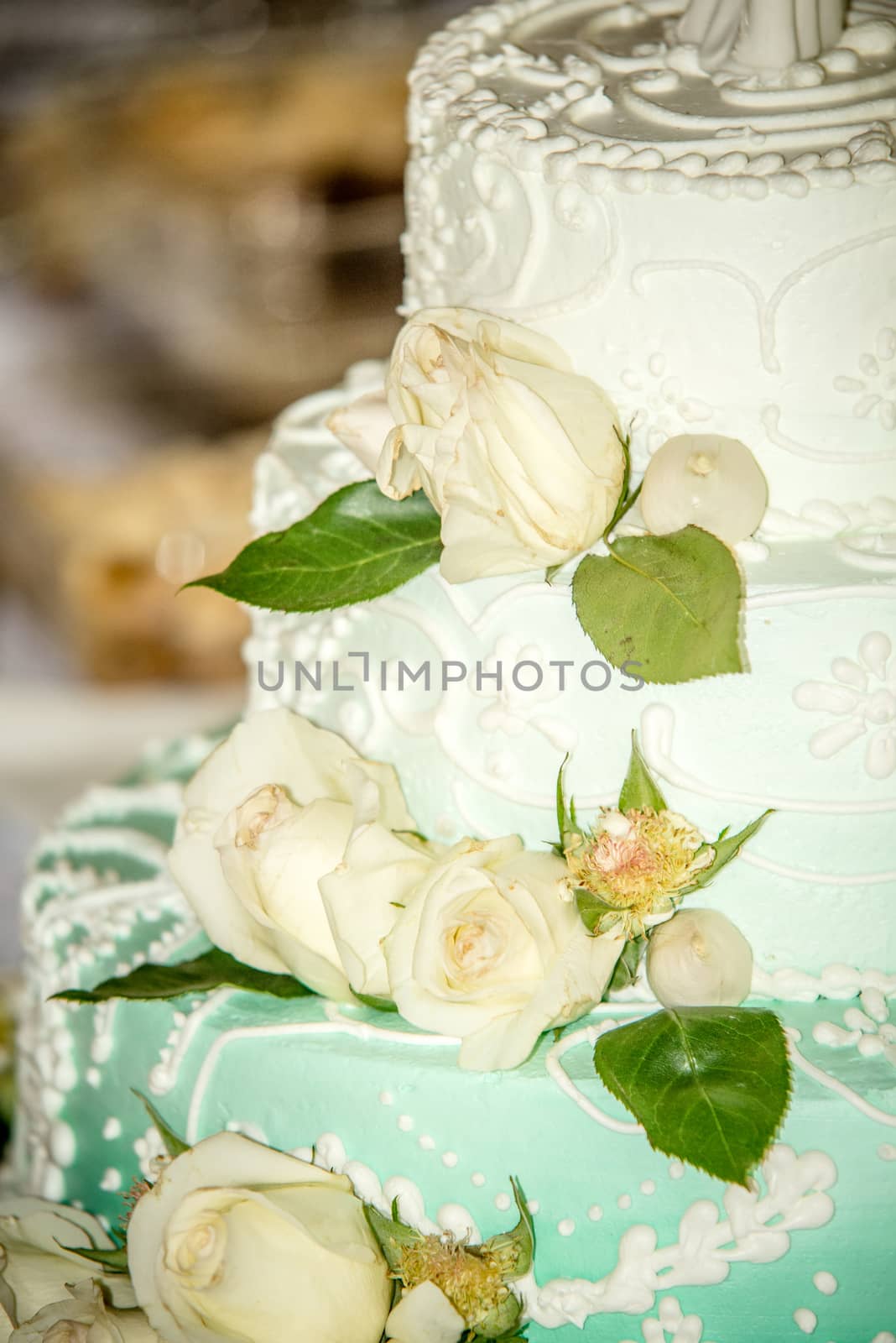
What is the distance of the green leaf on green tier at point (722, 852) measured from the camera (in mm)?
1052

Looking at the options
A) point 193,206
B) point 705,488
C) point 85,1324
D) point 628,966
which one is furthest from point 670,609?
point 193,206

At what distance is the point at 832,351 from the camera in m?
1.05

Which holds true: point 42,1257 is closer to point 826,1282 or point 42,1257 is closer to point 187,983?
point 187,983

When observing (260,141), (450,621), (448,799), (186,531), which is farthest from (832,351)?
(260,141)

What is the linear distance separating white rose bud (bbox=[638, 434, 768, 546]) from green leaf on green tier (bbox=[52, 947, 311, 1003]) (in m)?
0.52

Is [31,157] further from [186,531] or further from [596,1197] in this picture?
[596,1197]

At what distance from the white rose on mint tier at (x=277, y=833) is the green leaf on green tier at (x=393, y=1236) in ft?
0.61

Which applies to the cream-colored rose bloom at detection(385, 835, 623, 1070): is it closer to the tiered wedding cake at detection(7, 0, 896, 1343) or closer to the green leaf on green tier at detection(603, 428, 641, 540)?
the tiered wedding cake at detection(7, 0, 896, 1343)

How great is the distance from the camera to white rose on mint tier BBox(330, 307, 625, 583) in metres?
1.00

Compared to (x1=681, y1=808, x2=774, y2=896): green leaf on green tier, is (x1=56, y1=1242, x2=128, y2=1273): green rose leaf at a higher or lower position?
lower

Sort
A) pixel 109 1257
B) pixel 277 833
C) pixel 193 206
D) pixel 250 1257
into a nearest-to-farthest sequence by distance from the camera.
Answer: pixel 250 1257
pixel 277 833
pixel 109 1257
pixel 193 206

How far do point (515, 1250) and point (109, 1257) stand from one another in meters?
0.37

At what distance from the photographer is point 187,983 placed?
1219 mm

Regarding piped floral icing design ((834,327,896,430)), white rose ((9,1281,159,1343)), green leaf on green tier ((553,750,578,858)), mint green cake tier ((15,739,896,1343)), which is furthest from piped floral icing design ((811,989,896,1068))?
white rose ((9,1281,159,1343))
